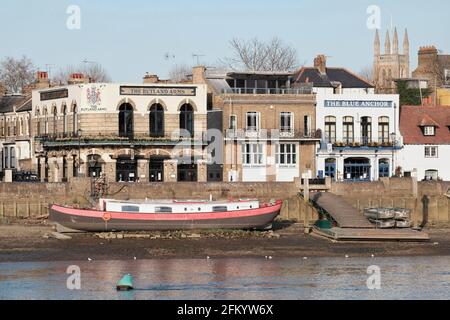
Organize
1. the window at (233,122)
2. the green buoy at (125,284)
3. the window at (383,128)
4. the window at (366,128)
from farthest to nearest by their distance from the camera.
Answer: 1. the window at (383,128)
2. the window at (366,128)
3. the window at (233,122)
4. the green buoy at (125,284)

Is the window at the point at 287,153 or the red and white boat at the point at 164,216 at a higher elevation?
the window at the point at 287,153

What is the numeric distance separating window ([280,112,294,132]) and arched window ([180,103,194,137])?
6.69 meters

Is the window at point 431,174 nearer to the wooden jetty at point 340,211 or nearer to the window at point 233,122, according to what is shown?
the wooden jetty at point 340,211

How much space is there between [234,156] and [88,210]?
72.5 ft

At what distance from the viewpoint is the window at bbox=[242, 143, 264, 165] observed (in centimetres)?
9244

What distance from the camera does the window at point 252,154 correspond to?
92.4m

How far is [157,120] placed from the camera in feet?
299

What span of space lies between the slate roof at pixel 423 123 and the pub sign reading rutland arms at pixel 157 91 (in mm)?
17009

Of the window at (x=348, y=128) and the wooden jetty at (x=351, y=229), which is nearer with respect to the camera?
the wooden jetty at (x=351, y=229)

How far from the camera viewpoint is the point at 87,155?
294 ft

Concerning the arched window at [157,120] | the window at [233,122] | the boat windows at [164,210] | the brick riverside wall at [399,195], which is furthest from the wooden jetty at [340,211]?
the arched window at [157,120]

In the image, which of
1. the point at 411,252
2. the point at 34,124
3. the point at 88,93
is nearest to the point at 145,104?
the point at 88,93

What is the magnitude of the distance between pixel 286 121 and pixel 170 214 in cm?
2287
